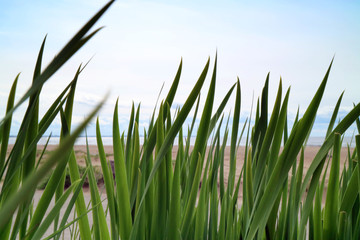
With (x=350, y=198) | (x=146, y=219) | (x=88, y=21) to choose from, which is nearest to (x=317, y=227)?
(x=350, y=198)

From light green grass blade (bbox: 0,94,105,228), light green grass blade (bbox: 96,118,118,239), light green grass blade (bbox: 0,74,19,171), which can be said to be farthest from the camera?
light green grass blade (bbox: 96,118,118,239)

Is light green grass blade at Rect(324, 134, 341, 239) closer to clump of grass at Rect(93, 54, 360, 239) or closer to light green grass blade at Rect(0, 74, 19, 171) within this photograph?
clump of grass at Rect(93, 54, 360, 239)

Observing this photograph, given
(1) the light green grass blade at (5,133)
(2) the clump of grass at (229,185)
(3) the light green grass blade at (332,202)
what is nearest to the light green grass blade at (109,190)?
(2) the clump of grass at (229,185)

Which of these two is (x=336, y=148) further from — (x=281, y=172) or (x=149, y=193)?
(x=149, y=193)

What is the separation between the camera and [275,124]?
346mm

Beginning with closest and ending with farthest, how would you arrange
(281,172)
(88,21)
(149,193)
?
(88,21)
(281,172)
(149,193)

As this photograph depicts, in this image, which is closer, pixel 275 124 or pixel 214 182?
pixel 275 124

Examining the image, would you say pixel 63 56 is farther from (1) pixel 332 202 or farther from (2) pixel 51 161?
(1) pixel 332 202

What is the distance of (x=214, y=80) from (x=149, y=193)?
0.15 metres

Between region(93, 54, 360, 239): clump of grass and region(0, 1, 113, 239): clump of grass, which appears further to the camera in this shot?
region(93, 54, 360, 239): clump of grass

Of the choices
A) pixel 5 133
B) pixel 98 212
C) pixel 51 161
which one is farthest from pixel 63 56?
pixel 98 212

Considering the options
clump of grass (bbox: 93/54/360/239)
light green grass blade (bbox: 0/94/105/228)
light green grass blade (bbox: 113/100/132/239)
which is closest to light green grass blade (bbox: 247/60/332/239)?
clump of grass (bbox: 93/54/360/239)

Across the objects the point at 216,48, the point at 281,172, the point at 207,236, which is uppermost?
the point at 216,48

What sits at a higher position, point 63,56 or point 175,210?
point 63,56
